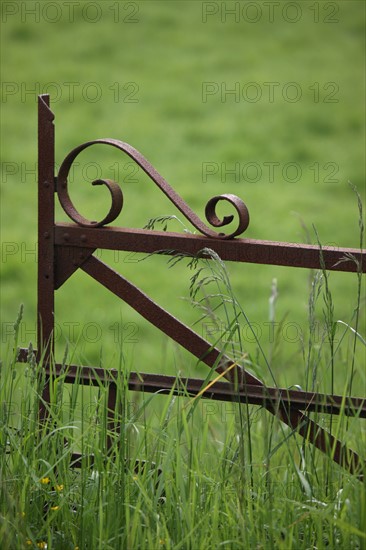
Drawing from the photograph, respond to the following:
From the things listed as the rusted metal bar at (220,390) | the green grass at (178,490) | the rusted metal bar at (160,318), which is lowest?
the green grass at (178,490)

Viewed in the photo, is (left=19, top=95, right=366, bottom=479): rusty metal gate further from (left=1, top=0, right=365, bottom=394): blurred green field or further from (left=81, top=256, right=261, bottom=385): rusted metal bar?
(left=1, top=0, right=365, bottom=394): blurred green field

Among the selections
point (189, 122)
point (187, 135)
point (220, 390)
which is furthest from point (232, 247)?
point (189, 122)

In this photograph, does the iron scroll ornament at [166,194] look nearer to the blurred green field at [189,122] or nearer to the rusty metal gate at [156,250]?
the rusty metal gate at [156,250]

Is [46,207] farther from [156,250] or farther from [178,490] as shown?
[178,490]

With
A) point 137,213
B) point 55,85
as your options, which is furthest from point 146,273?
point 55,85

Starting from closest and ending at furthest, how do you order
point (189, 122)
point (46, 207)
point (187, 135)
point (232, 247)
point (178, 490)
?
point (178, 490), point (232, 247), point (46, 207), point (187, 135), point (189, 122)

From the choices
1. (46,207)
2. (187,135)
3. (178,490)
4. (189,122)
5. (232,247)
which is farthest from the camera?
(189,122)

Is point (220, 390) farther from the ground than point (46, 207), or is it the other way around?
point (46, 207)

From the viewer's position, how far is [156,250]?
1.92 meters

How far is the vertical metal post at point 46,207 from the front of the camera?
1994 millimetres

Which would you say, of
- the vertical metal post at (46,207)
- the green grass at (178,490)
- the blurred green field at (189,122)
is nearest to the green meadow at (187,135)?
the blurred green field at (189,122)

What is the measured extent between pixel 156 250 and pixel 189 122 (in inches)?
192

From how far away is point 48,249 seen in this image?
202 centimetres

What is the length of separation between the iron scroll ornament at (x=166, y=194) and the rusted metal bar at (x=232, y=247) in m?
0.02
